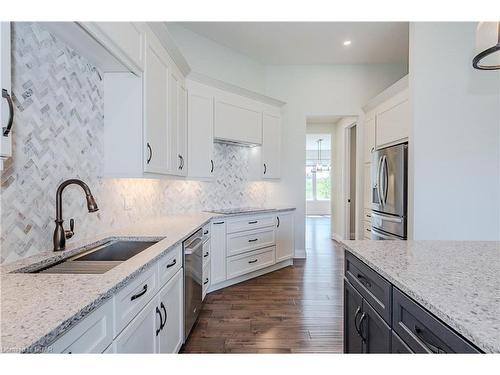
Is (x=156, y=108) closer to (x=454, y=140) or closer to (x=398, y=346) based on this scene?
(x=398, y=346)

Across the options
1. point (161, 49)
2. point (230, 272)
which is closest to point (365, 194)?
point (230, 272)

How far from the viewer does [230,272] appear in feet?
11.5

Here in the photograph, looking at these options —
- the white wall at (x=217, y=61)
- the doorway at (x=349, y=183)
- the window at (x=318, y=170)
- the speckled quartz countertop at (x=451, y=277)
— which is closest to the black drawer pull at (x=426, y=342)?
the speckled quartz countertop at (x=451, y=277)

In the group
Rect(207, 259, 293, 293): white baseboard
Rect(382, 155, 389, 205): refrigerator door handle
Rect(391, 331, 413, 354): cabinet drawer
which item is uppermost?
Rect(382, 155, 389, 205): refrigerator door handle

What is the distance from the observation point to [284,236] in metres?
4.30

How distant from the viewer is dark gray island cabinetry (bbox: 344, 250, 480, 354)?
86 cm

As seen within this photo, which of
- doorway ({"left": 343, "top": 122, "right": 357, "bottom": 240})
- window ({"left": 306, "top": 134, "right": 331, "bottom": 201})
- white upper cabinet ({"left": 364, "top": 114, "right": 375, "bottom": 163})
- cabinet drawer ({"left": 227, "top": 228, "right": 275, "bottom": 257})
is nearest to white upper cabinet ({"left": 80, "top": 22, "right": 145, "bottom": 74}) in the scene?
cabinet drawer ({"left": 227, "top": 228, "right": 275, "bottom": 257})

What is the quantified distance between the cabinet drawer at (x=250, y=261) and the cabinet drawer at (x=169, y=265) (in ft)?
5.02

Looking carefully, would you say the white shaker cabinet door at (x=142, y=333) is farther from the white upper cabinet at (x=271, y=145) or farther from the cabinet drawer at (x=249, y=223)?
the white upper cabinet at (x=271, y=145)

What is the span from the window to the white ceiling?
7.15 meters

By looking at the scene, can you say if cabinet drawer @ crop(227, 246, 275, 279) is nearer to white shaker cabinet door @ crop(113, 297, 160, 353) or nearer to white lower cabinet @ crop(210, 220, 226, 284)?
white lower cabinet @ crop(210, 220, 226, 284)

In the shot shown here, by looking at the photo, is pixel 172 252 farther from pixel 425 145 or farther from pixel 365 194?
pixel 365 194

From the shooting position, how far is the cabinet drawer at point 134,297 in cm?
114

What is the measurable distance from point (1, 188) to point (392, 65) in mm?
5307
